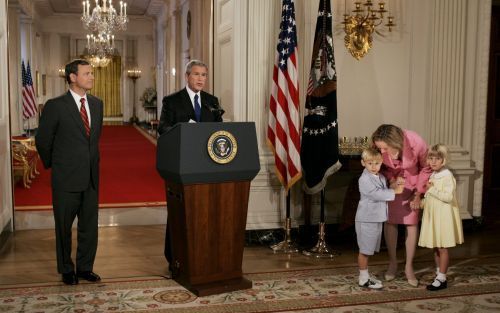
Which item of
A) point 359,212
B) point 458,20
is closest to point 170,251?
point 359,212

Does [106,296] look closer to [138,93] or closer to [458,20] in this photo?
[458,20]

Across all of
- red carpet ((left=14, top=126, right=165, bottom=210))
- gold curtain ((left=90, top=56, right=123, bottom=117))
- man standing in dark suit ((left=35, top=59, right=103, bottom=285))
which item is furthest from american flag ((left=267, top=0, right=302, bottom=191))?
gold curtain ((left=90, top=56, right=123, bottom=117))

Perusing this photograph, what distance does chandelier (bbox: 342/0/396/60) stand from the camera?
667 cm

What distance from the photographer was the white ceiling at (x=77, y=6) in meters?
21.0

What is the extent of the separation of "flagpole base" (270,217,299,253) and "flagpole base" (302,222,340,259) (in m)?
0.17

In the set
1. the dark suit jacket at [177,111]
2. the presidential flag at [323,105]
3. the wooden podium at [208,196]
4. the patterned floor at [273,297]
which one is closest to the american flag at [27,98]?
the presidential flag at [323,105]

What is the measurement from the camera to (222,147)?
4.46 m

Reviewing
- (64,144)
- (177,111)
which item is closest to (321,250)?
(177,111)

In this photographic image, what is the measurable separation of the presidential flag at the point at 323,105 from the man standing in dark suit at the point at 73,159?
2.08 m

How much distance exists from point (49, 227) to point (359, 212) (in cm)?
394

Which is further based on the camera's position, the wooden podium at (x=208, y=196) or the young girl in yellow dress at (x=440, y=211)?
the young girl in yellow dress at (x=440, y=211)

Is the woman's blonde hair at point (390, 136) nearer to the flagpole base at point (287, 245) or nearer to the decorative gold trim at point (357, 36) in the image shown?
the flagpole base at point (287, 245)

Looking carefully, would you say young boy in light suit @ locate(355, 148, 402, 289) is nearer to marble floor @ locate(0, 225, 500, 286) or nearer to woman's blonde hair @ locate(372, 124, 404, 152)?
woman's blonde hair @ locate(372, 124, 404, 152)

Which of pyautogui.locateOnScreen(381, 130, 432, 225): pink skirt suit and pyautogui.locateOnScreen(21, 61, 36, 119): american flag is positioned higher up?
pyautogui.locateOnScreen(21, 61, 36, 119): american flag
